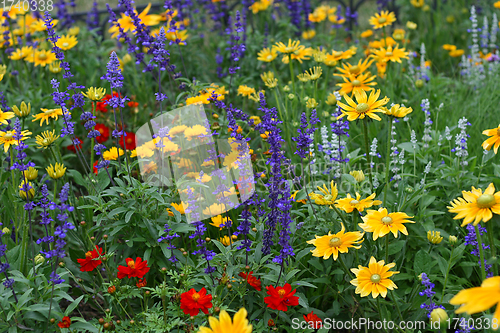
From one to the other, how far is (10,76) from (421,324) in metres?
4.05

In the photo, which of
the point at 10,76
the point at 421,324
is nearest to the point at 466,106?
the point at 421,324

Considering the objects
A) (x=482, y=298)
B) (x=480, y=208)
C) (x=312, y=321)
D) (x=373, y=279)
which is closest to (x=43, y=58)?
(x=312, y=321)

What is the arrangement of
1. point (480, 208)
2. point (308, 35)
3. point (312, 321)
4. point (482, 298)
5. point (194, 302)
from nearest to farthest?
point (482, 298), point (480, 208), point (194, 302), point (312, 321), point (308, 35)

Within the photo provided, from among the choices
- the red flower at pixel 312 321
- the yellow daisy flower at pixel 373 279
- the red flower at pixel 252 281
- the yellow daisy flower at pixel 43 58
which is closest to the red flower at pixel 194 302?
the red flower at pixel 252 281

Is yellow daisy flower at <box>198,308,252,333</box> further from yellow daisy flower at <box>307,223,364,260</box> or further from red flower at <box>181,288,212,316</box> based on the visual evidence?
yellow daisy flower at <box>307,223,364,260</box>

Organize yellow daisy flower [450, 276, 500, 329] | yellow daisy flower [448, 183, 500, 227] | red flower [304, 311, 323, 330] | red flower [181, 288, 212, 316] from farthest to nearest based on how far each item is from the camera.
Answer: red flower [304, 311, 323, 330], red flower [181, 288, 212, 316], yellow daisy flower [448, 183, 500, 227], yellow daisy flower [450, 276, 500, 329]

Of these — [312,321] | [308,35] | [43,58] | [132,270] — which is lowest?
[312,321]

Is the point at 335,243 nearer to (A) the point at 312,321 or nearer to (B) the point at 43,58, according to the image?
(A) the point at 312,321

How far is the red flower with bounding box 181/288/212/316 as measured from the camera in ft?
5.91

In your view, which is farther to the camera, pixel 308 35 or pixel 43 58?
pixel 308 35

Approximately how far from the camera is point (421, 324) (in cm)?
216

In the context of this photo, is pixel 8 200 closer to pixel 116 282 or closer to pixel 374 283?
pixel 116 282

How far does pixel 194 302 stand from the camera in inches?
71.2

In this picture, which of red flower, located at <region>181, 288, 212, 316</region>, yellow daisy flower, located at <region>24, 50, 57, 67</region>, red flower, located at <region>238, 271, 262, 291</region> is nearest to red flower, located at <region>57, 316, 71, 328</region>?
red flower, located at <region>181, 288, 212, 316</region>
